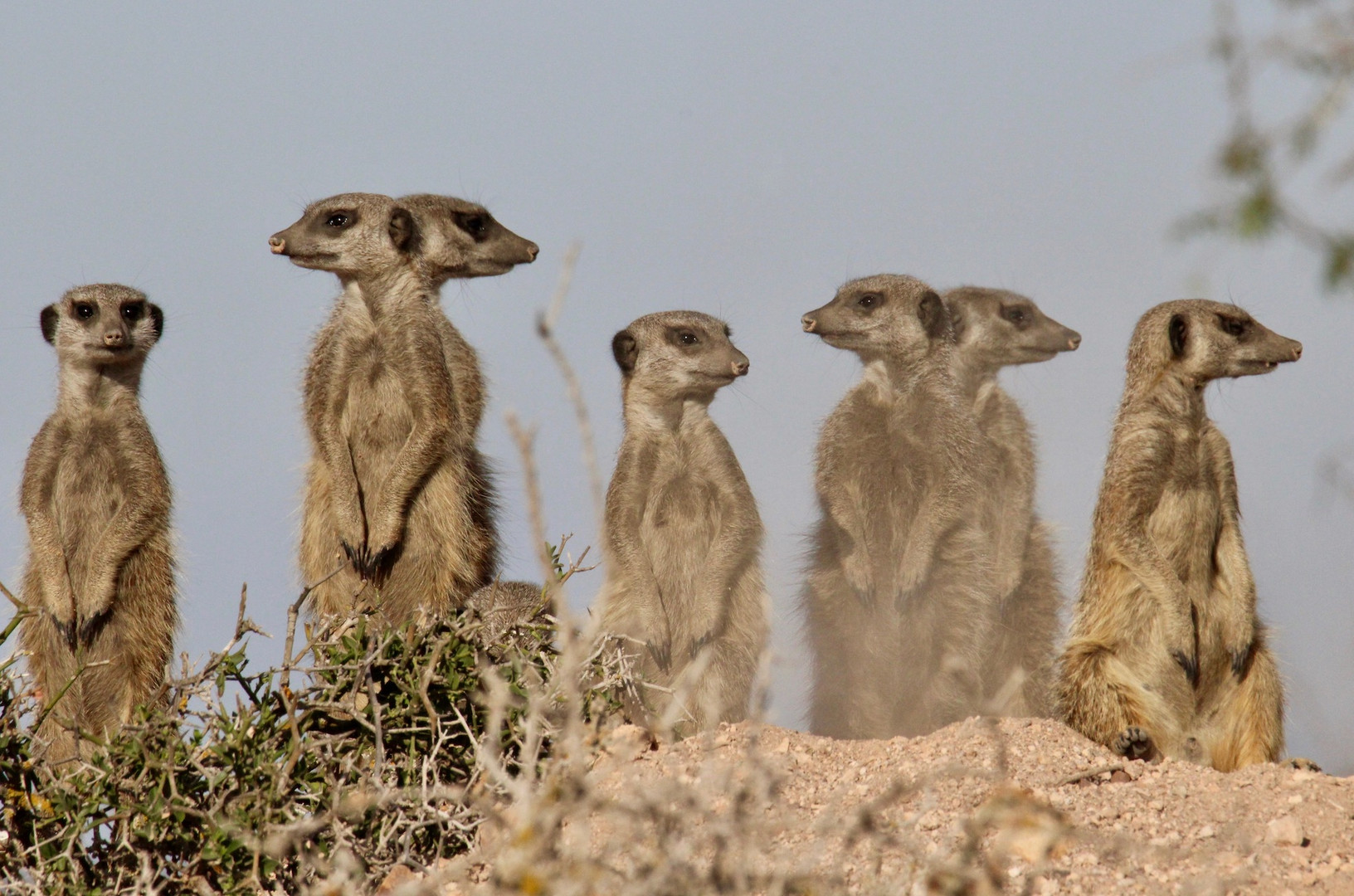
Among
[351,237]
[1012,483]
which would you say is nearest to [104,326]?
[351,237]

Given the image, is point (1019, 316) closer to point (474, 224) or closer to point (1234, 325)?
point (1234, 325)

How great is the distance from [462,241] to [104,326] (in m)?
1.43

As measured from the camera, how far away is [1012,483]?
Result: 6.27 metres

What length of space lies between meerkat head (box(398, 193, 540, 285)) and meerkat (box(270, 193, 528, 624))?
8 cm

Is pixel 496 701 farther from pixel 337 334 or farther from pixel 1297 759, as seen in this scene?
pixel 337 334

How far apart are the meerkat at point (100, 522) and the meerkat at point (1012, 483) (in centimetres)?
319

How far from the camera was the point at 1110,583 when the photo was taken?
17.5ft

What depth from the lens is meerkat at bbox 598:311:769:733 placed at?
544 centimetres

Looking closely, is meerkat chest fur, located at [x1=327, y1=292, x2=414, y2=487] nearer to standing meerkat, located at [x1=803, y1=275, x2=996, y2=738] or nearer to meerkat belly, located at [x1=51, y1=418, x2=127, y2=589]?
meerkat belly, located at [x1=51, y1=418, x2=127, y2=589]

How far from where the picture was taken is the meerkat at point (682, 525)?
5438mm

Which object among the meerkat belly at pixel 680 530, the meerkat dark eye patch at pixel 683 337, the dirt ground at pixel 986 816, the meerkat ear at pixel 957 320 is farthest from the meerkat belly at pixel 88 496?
the meerkat ear at pixel 957 320

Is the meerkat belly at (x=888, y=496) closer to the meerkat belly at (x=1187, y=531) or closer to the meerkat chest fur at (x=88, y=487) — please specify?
the meerkat belly at (x=1187, y=531)

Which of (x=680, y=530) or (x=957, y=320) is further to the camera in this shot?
(x=957, y=320)

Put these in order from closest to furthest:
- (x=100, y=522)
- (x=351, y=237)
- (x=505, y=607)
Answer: (x=505, y=607)
(x=100, y=522)
(x=351, y=237)
